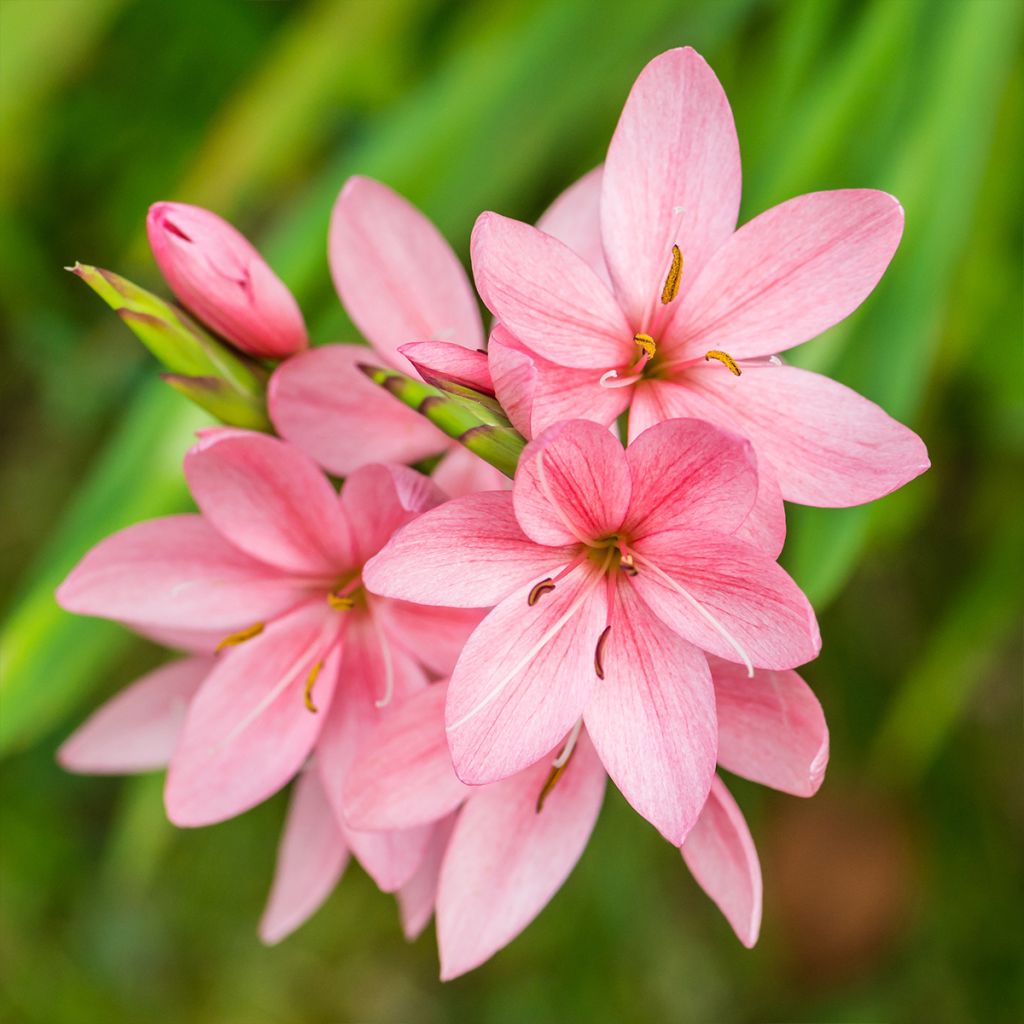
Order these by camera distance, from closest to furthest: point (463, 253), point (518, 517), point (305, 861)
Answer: point (518, 517)
point (305, 861)
point (463, 253)

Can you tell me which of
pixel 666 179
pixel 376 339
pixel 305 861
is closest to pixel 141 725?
pixel 305 861

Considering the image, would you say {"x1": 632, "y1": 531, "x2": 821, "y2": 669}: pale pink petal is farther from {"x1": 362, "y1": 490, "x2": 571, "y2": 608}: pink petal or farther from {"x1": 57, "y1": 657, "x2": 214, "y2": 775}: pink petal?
{"x1": 57, "y1": 657, "x2": 214, "y2": 775}: pink petal

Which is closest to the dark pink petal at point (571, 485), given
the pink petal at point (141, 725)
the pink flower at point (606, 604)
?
the pink flower at point (606, 604)

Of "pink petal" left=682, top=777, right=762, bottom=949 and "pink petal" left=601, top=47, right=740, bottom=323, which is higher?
"pink petal" left=601, top=47, right=740, bottom=323

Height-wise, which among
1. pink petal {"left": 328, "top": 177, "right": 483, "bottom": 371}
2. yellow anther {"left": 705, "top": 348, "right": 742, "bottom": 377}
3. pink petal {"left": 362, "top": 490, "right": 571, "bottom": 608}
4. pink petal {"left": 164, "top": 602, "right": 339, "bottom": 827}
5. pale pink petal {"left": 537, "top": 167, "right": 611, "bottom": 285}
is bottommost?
pink petal {"left": 164, "top": 602, "right": 339, "bottom": 827}

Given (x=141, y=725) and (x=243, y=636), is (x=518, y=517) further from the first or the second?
(x=141, y=725)

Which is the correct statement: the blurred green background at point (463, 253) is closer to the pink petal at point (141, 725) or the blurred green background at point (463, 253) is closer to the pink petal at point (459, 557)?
the pink petal at point (141, 725)

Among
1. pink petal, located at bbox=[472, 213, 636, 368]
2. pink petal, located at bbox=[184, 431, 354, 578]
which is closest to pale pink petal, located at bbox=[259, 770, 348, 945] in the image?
pink petal, located at bbox=[184, 431, 354, 578]
